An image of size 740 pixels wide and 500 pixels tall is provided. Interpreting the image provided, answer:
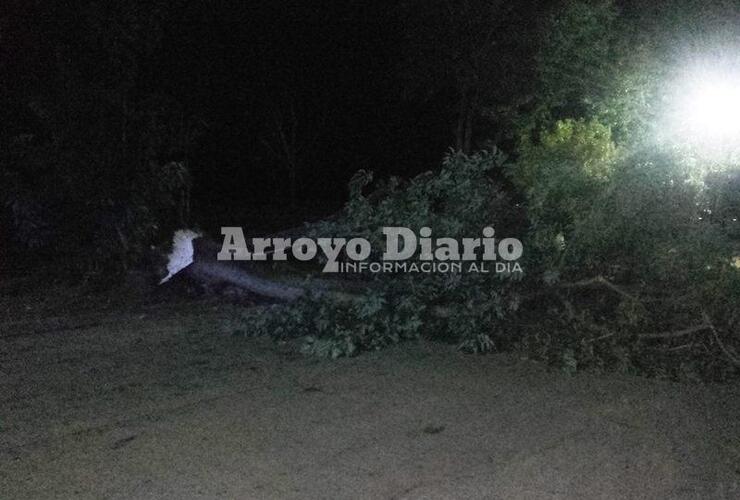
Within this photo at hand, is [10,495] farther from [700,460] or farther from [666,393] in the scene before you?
[666,393]

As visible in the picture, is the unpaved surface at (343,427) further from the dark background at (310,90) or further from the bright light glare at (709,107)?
the dark background at (310,90)

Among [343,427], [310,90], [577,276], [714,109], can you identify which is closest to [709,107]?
[714,109]

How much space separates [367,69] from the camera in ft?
71.4

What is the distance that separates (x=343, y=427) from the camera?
5.23m

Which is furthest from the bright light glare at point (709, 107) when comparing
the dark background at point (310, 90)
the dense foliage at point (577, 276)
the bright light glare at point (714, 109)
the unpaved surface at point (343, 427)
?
the dark background at point (310, 90)

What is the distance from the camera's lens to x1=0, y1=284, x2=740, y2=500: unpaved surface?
434 centimetres

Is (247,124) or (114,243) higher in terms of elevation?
(247,124)

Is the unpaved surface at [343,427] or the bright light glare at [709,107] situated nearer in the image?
the unpaved surface at [343,427]

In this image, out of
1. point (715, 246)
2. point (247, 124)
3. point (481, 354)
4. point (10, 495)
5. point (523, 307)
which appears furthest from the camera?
point (247, 124)

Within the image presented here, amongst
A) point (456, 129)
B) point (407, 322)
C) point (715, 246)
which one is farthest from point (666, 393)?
point (456, 129)

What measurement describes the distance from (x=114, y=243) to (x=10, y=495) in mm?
6932

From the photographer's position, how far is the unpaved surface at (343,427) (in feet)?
14.2

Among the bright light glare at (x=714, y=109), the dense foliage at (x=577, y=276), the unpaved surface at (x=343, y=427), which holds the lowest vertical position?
the unpaved surface at (x=343, y=427)

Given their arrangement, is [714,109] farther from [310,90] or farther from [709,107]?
[310,90]
